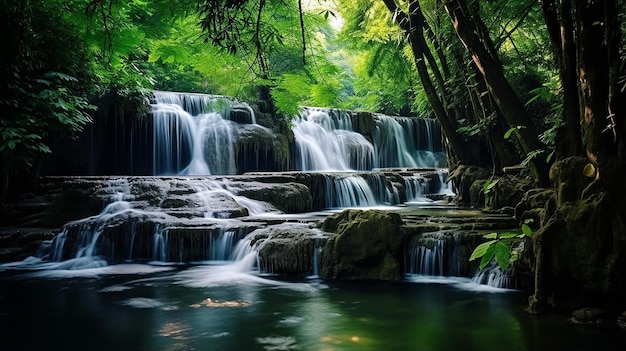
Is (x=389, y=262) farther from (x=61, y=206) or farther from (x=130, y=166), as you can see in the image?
(x=130, y=166)

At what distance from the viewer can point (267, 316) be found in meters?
6.08

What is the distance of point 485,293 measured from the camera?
6812 millimetres

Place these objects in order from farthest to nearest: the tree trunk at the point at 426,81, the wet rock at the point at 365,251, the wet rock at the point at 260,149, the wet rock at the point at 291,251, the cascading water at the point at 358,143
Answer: the cascading water at the point at 358,143 → the wet rock at the point at 260,149 → the tree trunk at the point at 426,81 → the wet rock at the point at 291,251 → the wet rock at the point at 365,251

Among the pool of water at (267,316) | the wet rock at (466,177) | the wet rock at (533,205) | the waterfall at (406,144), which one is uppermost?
the waterfall at (406,144)

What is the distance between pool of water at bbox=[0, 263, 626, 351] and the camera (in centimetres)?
505

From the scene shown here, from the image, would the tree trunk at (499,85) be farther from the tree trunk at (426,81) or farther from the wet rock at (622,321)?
the wet rock at (622,321)

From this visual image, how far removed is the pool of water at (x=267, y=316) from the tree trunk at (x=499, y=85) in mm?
2832

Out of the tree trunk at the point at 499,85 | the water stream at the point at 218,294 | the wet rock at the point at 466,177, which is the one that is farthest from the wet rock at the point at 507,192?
the water stream at the point at 218,294

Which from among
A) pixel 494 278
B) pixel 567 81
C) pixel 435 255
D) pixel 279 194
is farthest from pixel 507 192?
pixel 567 81

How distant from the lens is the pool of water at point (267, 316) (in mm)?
5051

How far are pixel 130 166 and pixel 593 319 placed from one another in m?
14.1

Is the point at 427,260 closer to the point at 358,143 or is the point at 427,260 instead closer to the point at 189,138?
the point at 189,138

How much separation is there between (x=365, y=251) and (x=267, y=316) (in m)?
2.33

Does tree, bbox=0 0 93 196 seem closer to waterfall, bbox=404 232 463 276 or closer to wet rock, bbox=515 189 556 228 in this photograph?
waterfall, bbox=404 232 463 276
